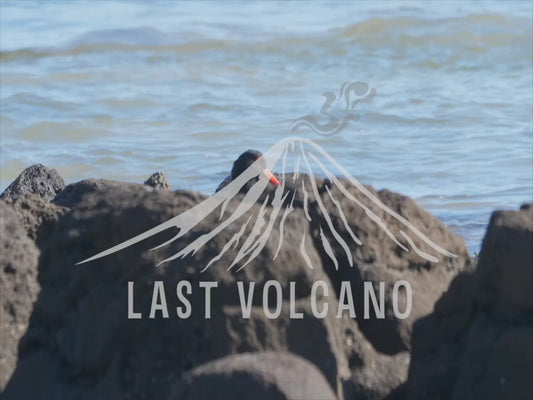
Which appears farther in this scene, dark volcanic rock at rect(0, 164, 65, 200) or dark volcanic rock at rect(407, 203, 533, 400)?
dark volcanic rock at rect(0, 164, 65, 200)

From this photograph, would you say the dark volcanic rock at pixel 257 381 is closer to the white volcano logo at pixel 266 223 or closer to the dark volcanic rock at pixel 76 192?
the white volcano logo at pixel 266 223

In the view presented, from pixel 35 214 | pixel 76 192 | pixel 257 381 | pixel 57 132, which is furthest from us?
pixel 57 132

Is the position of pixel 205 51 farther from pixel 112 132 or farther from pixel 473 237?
pixel 473 237

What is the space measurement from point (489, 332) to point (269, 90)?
40.5 feet

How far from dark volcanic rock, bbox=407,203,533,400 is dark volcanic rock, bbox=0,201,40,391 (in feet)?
4.46

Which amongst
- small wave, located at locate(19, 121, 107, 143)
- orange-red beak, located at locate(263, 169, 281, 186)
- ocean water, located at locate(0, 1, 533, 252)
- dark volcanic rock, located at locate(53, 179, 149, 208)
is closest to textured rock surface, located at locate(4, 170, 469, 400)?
orange-red beak, located at locate(263, 169, 281, 186)

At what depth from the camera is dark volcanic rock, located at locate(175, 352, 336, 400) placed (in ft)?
8.79

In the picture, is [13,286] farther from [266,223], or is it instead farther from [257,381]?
[257,381]

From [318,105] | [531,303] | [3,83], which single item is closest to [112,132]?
[318,105]

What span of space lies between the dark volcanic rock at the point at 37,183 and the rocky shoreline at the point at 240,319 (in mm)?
2292

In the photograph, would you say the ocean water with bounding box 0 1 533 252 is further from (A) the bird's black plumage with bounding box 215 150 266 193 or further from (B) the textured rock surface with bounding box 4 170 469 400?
(B) the textured rock surface with bounding box 4 170 469 400

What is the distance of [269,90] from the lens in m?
15.2

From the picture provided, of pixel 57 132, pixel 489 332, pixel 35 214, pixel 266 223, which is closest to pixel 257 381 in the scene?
pixel 266 223

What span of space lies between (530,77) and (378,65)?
2.75m
